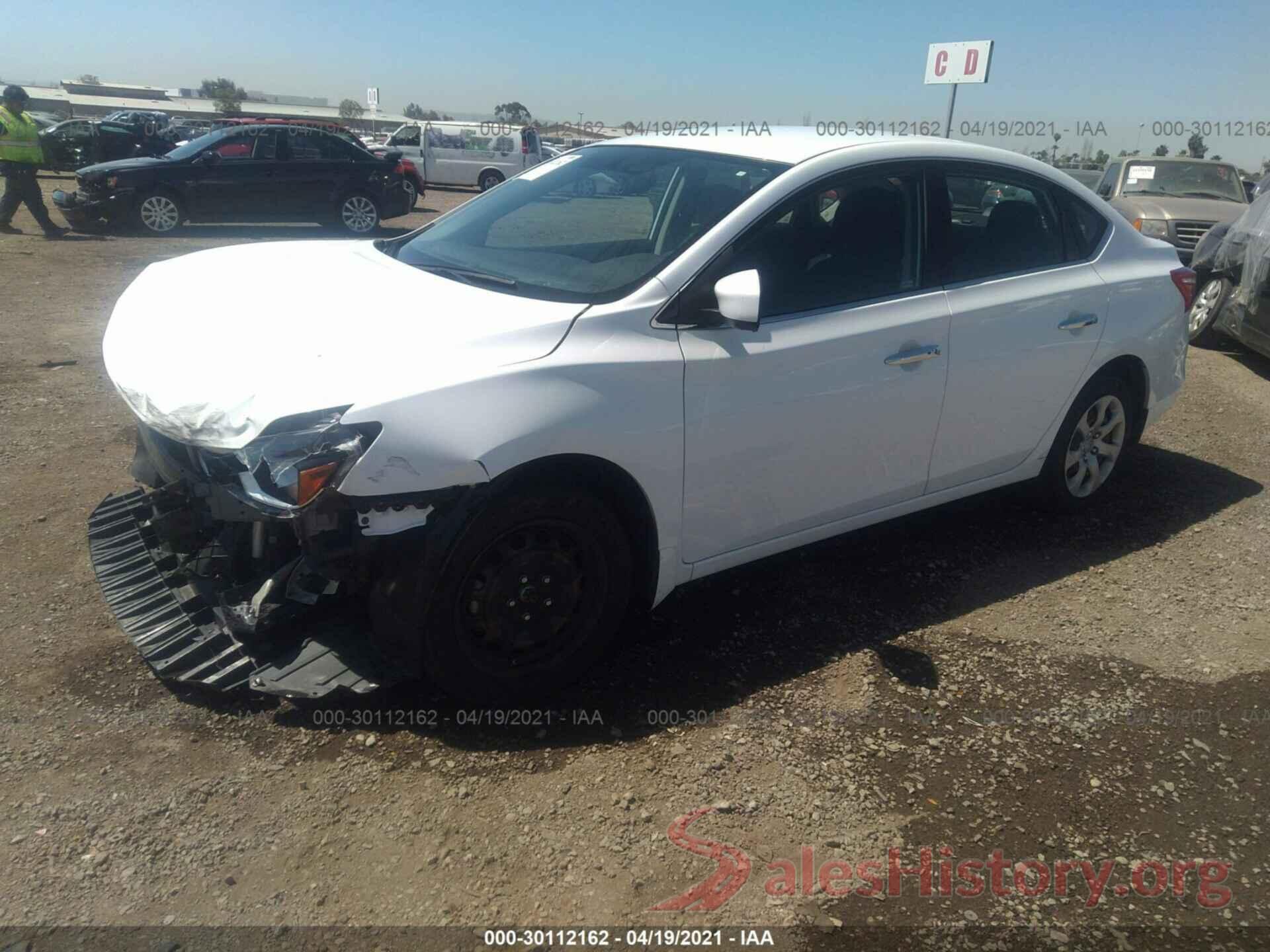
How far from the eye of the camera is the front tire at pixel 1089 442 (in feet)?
15.1

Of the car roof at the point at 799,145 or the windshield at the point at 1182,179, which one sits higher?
the car roof at the point at 799,145

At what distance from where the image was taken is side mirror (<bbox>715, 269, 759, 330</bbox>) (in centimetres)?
301

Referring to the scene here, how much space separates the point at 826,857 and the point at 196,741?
6.23 feet

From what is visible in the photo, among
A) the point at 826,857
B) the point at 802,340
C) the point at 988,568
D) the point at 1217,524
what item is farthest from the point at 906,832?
the point at 1217,524

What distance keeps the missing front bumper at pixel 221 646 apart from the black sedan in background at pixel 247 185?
1188 cm

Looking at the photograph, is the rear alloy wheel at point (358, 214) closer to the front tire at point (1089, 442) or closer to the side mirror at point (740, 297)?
the front tire at point (1089, 442)

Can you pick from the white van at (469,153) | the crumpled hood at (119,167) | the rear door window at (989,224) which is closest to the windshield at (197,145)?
the crumpled hood at (119,167)

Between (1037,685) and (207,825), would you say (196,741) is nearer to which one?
(207,825)

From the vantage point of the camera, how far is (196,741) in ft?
9.57

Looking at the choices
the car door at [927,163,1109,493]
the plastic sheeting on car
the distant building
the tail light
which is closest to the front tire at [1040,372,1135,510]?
the car door at [927,163,1109,493]

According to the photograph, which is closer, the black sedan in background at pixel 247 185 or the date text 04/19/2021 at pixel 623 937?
the date text 04/19/2021 at pixel 623 937

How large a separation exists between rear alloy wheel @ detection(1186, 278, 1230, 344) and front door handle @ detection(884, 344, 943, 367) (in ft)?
21.3

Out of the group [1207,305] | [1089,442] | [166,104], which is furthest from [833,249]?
[166,104]

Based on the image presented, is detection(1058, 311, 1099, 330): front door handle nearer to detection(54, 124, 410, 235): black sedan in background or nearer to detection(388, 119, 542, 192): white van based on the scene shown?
detection(54, 124, 410, 235): black sedan in background
